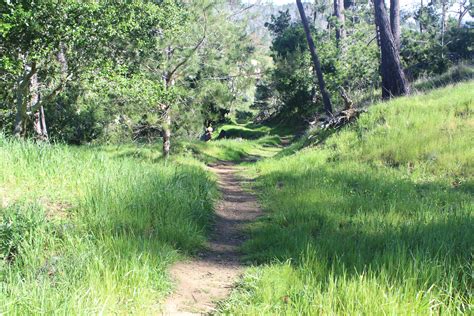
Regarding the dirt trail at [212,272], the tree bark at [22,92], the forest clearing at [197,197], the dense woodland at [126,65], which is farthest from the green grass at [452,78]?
the tree bark at [22,92]

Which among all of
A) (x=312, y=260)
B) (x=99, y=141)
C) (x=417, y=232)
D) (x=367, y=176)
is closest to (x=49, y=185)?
(x=312, y=260)

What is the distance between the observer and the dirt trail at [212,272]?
11.3 ft

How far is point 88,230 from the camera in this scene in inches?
163

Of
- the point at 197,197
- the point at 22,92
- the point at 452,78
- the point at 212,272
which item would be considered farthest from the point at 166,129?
the point at 452,78

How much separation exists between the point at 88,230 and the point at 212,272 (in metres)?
1.32

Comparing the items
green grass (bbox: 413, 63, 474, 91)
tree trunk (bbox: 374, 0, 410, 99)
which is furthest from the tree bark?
green grass (bbox: 413, 63, 474, 91)

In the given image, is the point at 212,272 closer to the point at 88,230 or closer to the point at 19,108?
the point at 88,230

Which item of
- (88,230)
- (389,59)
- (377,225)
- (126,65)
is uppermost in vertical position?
(126,65)

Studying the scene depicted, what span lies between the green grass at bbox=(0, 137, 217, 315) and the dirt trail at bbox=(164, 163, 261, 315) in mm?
143

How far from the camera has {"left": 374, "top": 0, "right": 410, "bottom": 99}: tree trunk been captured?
43.9ft

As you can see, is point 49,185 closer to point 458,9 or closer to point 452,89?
point 452,89

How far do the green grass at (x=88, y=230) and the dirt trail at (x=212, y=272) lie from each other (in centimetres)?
14

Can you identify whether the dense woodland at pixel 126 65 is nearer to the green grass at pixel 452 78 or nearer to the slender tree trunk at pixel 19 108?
the slender tree trunk at pixel 19 108

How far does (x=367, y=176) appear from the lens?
7723 millimetres
